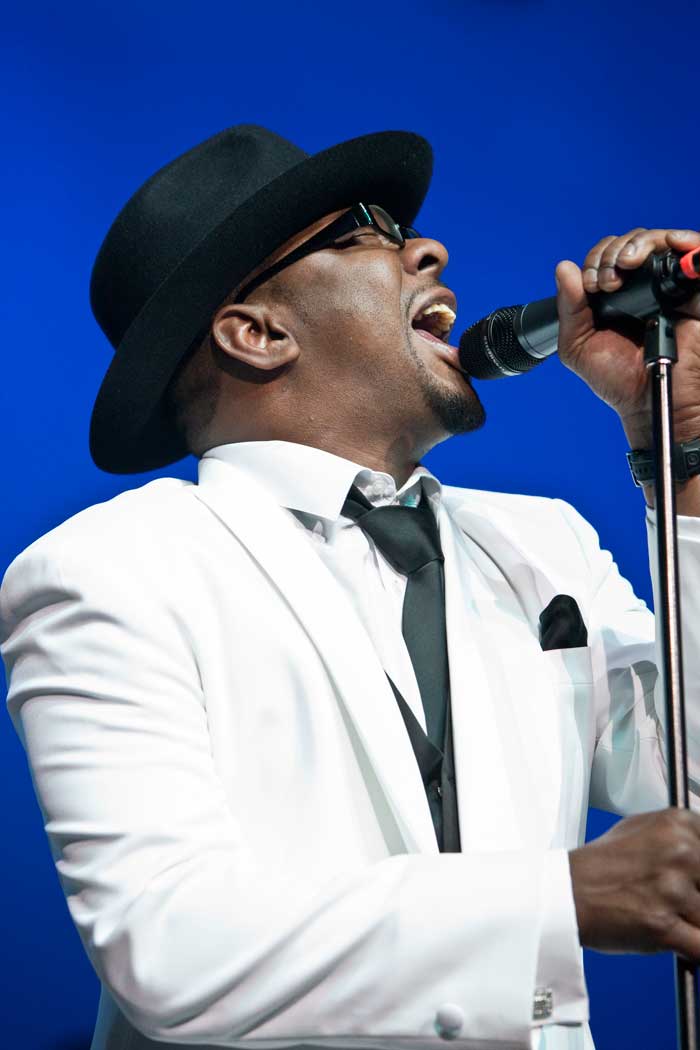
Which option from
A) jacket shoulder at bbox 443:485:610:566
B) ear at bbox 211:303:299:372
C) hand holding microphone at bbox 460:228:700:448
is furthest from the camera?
ear at bbox 211:303:299:372

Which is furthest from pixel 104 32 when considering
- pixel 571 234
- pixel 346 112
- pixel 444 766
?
pixel 444 766

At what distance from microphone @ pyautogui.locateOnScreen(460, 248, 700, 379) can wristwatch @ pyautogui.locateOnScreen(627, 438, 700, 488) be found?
0.16 meters

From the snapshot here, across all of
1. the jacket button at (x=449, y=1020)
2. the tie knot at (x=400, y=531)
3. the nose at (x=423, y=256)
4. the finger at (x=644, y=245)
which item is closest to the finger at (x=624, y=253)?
the finger at (x=644, y=245)

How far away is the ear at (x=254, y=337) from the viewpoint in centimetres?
201

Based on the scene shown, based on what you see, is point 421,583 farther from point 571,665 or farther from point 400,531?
point 571,665

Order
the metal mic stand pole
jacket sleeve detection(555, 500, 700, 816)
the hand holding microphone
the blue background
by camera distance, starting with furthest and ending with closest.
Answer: the blue background, jacket sleeve detection(555, 500, 700, 816), the hand holding microphone, the metal mic stand pole

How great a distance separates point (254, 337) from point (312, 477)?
0.34 meters

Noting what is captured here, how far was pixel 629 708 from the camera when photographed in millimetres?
1777

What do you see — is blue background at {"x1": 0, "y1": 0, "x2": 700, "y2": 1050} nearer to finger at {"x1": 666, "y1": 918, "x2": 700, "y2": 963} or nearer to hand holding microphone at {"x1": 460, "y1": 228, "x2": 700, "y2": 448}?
hand holding microphone at {"x1": 460, "y1": 228, "x2": 700, "y2": 448}

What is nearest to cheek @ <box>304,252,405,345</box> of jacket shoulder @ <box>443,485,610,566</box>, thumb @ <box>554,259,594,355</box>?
jacket shoulder @ <box>443,485,610,566</box>

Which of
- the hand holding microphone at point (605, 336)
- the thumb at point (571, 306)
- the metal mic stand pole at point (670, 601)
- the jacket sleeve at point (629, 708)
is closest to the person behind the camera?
the metal mic stand pole at point (670, 601)

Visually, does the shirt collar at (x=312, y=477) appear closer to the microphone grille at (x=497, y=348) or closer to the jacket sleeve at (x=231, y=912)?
the microphone grille at (x=497, y=348)

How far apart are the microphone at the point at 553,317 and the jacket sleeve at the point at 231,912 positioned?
1.96 feet

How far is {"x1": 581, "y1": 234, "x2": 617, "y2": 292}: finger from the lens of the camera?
1.46 meters
